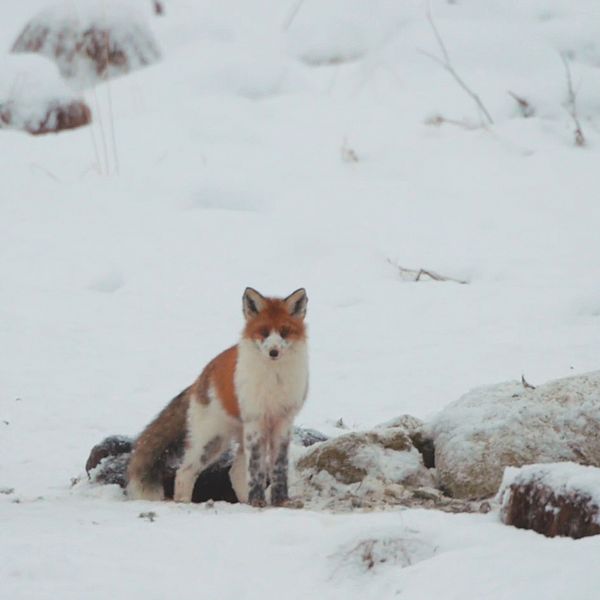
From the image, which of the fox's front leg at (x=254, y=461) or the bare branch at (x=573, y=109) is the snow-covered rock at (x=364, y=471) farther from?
the bare branch at (x=573, y=109)

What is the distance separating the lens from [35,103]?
49.3 feet

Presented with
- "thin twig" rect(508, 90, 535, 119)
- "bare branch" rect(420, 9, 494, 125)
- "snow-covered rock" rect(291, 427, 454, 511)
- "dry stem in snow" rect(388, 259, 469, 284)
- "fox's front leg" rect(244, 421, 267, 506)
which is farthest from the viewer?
"thin twig" rect(508, 90, 535, 119)

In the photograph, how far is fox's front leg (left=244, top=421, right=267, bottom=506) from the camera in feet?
22.5

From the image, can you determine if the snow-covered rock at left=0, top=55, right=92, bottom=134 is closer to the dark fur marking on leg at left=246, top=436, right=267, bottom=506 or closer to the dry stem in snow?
the dry stem in snow

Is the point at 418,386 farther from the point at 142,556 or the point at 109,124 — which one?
the point at 109,124

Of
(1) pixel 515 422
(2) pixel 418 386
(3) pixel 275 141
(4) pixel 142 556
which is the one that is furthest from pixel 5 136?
(4) pixel 142 556

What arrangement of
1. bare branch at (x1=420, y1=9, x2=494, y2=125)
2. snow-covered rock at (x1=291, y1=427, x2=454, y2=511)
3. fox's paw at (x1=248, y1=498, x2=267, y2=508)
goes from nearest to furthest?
snow-covered rock at (x1=291, y1=427, x2=454, y2=511), fox's paw at (x1=248, y1=498, x2=267, y2=508), bare branch at (x1=420, y1=9, x2=494, y2=125)

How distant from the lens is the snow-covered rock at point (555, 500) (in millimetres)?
4820

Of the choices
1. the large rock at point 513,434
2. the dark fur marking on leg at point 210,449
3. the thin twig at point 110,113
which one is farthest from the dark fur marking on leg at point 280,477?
the thin twig at point 110,113

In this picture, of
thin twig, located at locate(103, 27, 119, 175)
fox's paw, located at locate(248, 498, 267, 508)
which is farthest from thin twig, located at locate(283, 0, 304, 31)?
fox's paw, located at locate(248, 498, 267, 508)

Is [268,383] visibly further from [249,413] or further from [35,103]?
[35,103]

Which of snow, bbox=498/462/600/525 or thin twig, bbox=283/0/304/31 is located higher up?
snow, bbox=498/462/600/525

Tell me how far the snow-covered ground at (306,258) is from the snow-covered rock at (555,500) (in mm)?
89

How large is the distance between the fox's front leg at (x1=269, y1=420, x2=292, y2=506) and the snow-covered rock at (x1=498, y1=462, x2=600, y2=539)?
6.39 feet
